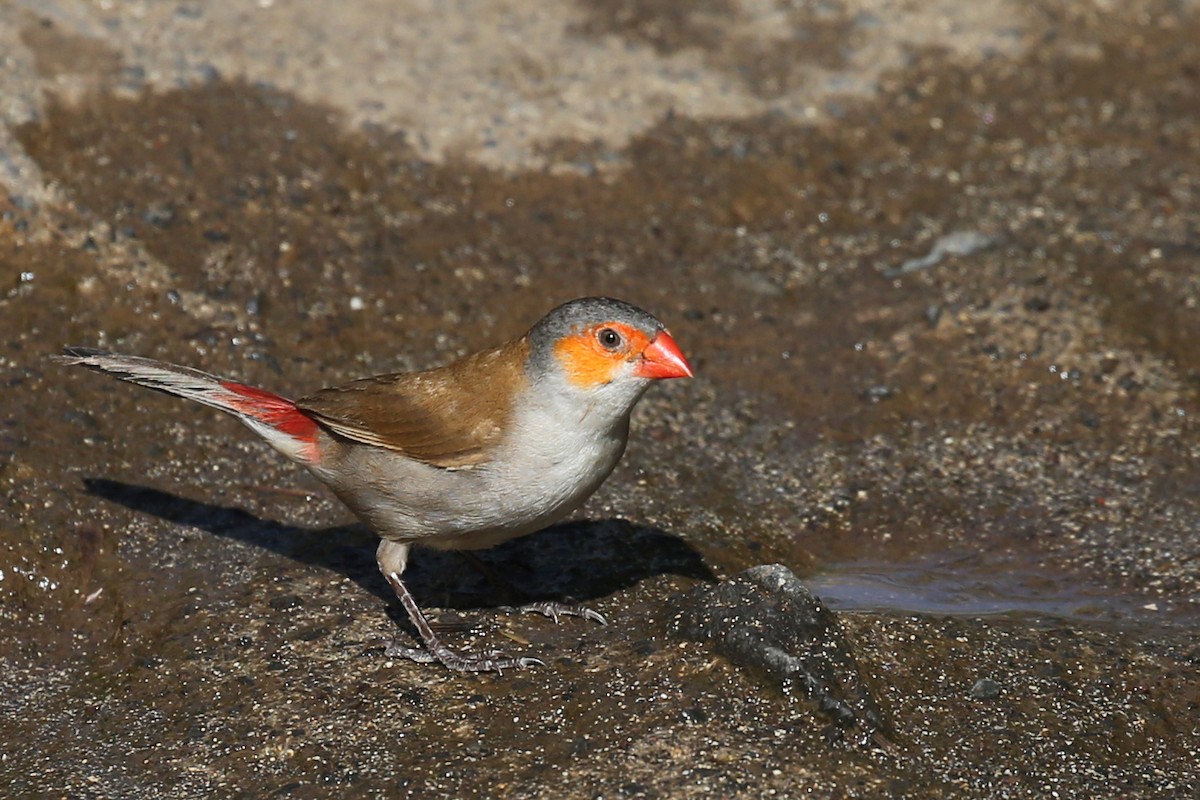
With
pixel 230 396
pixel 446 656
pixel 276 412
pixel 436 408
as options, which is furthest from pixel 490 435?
pixel 230 396

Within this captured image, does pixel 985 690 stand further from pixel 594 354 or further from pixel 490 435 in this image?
pixel 490 435

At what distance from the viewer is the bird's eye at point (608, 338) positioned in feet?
14.5

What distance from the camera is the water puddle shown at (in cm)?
476

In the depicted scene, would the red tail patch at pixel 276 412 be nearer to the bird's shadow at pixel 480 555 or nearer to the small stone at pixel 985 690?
the bird's shadow at pixel 480 555

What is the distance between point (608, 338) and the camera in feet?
14.6

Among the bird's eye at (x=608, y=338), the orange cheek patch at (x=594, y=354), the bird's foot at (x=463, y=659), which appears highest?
the bird's eye at (x=608, y=338)

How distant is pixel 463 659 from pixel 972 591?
1.81 m

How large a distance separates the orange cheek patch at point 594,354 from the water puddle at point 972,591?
3.75 feet

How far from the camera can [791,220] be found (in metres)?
6.77

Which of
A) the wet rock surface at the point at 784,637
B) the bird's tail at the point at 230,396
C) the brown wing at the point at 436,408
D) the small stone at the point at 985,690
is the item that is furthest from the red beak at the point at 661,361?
the small stone at the point at 985,690

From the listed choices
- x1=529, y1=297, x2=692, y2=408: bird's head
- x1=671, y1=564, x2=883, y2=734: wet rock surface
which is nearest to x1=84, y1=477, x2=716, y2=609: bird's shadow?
x1=671, y1=564, x2=883, y2=734: wet rock surface

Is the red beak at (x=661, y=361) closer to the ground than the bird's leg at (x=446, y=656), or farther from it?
farther from it

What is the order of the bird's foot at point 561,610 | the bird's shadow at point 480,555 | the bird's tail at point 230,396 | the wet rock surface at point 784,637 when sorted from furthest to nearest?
the bird's shadow at point 480,555 → the bird's tail at point 230,396 → the bird's foot at point 561,610 → the wet rock surface at point 784,637

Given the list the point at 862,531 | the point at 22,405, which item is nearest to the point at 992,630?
the point at 862,531
